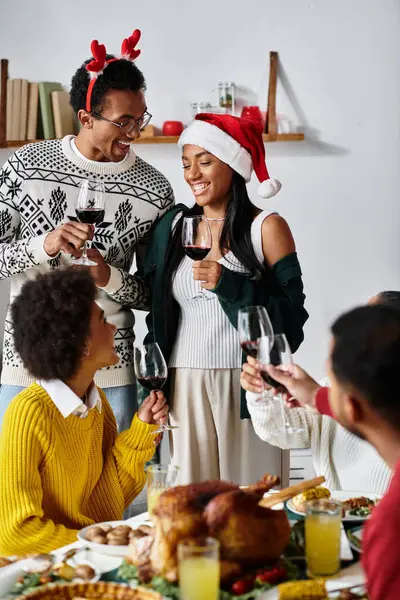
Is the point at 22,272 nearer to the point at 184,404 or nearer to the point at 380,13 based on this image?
the point at 184,404

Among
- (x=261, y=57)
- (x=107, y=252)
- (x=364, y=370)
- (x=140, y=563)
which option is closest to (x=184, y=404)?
(x=107, y=252)

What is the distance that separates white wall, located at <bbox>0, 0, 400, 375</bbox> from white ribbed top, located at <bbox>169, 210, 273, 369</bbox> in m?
2.19

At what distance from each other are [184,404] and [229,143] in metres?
0.84

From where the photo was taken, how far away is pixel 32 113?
16.1 feet

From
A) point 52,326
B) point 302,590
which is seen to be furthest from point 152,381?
point 302,590

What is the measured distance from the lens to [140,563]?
1.42 meters

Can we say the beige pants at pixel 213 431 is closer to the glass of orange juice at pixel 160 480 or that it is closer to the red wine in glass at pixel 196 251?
the red wine in glass at pixel 196 251

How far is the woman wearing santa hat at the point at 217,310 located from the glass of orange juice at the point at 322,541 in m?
1.13

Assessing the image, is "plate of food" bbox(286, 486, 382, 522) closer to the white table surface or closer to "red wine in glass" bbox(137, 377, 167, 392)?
the white table surface

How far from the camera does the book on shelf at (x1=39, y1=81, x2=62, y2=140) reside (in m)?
4.81

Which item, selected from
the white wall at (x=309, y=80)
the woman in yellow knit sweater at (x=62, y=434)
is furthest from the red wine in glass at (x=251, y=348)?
the white wall at (x=309, y=80)

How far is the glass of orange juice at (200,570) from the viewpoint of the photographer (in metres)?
1.27

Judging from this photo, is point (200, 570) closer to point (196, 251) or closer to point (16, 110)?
point (196, 251)

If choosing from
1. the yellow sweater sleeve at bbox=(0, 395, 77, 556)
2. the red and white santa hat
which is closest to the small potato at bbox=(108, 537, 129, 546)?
the yellow sweater sleeve at bbox=(0, 395, 77, 556)
